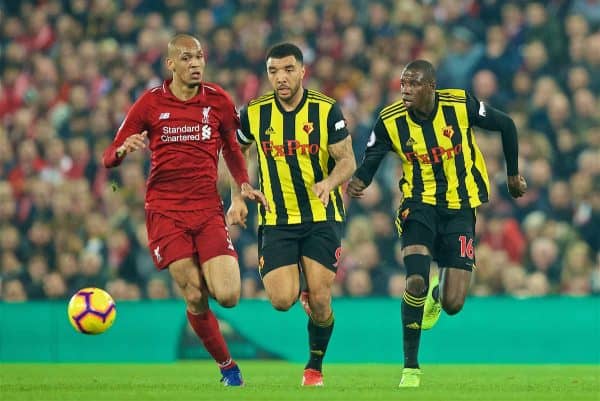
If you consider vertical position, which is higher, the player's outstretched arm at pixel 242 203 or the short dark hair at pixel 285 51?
the short dark hair at pixel 285 51

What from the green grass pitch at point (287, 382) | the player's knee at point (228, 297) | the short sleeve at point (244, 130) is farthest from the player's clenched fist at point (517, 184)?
the player's knee at point (228, 297)

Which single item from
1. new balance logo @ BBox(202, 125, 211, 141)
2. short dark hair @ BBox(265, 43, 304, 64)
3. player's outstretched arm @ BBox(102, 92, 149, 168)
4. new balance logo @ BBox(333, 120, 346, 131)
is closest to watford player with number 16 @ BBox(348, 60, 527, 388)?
new balance logo @ BBox(333, 120, 346, 131)

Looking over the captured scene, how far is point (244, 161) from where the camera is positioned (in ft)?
30.8

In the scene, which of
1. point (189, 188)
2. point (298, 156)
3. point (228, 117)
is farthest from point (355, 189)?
point (189, 188)

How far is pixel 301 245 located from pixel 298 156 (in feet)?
2.09

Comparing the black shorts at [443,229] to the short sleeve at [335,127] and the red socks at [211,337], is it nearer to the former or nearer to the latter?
the short sleeve at [335,127]

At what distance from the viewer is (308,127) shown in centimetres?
910

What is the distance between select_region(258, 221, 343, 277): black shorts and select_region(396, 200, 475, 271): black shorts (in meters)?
0.51

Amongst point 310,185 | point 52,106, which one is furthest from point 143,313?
point 310,185

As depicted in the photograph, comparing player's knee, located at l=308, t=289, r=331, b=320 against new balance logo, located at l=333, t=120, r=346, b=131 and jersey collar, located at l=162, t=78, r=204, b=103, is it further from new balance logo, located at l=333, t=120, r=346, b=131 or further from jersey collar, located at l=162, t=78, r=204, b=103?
jersey collar, located at l=162, t=78, r=204, b=103

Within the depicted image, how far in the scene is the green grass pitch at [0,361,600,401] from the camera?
803 cm

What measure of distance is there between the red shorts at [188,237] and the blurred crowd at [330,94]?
11.6ft

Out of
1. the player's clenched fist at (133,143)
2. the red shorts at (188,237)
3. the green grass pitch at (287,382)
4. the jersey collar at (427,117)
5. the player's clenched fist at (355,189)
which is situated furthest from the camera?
the jersey collar at (427,117)

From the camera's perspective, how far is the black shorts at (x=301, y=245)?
9.08m
